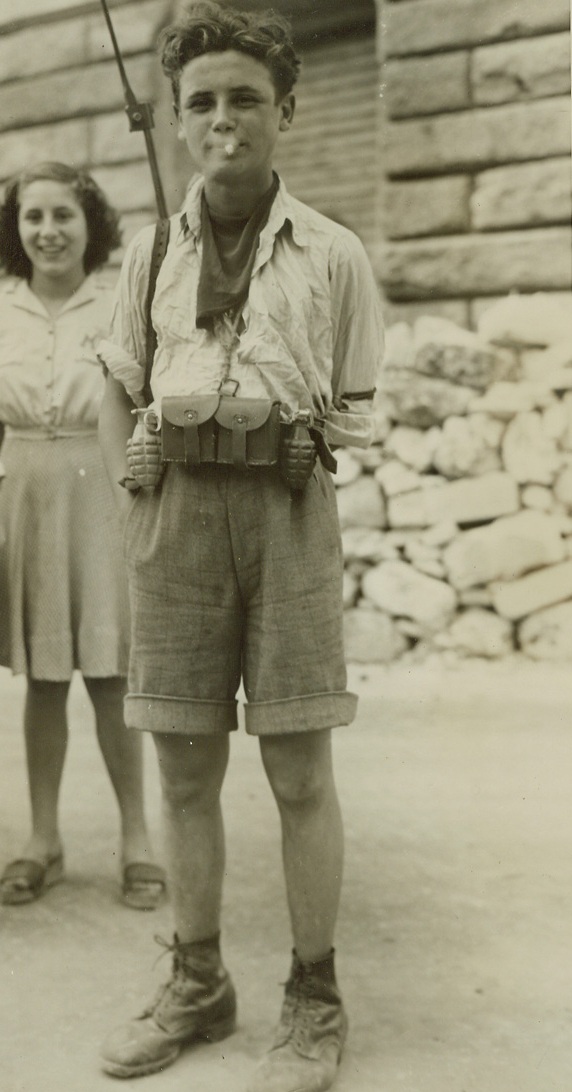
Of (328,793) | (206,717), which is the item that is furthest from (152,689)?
(328,793)

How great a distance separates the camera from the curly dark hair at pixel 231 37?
174cm

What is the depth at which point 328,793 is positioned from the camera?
6.23 ft

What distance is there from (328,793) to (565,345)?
2200 mm

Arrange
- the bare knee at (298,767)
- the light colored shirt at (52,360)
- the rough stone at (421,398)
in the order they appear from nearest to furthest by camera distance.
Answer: the bare knee at (298,767) < the light colored shirt at (52,360) < the rough stone at (421,398)

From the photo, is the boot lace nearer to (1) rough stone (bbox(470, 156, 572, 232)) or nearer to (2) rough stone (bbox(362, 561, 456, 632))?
(2) rough stone (bbox(362, 561, 456, 632))

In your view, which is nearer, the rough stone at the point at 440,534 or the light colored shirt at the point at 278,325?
the light colored shirt at the point at 278,325

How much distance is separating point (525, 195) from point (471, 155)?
22 centimetres

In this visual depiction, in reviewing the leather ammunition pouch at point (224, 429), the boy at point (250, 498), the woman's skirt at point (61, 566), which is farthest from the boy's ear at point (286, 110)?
the woman's skirt at point (61, 566)

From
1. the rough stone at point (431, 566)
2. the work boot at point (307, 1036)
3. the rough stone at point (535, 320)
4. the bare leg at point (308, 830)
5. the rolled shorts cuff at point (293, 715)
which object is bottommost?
the work boot at point (307, 1036)

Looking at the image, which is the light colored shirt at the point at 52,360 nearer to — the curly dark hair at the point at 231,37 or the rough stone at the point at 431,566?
the curly dark hair at the point at 231,37

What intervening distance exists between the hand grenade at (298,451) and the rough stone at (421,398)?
2306 mm

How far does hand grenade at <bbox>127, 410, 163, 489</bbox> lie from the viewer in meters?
1.84

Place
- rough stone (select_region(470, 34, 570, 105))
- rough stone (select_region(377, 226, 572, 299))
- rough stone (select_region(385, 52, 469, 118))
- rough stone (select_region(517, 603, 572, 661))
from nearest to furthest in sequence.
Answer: rough stone (select_region(470, 34, 570, 105)) → rough stone (select_region(517, 603, 572, 661)) → rough stone (select_region(385, 52, 469, 118)) → rough stone (select_region(377, 226, 572, 299))

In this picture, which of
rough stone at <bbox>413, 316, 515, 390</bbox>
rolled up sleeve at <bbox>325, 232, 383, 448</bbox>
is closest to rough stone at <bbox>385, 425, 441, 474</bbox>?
rough stone at <bbox>413, 316, 515, 390</bbox>
